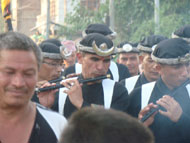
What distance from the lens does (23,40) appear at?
355 centimetres

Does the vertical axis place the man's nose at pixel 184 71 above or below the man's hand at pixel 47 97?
above

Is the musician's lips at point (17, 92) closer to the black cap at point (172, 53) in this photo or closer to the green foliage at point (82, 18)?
the black cap at point (172, 53)

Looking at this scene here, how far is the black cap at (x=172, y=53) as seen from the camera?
→ 18.2 ft

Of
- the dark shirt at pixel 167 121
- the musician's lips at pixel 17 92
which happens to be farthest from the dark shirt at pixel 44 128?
the dark shirt at pixel 167 121

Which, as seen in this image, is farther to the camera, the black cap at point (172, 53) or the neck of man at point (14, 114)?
the black cap at point (172, 53)

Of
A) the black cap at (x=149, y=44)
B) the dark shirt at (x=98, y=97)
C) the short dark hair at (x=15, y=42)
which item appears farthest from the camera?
the black cap at (x=149, y=44)

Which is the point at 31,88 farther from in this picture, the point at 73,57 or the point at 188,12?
the point at 188,12

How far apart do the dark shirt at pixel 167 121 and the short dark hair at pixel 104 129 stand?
2.97 m

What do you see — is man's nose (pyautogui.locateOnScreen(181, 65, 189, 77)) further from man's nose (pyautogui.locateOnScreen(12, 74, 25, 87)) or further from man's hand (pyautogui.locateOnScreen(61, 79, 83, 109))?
man's nose (pyautogui.locateOnScreen(12, 74, 25, 87))

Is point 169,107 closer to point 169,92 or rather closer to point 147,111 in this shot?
point 147,111

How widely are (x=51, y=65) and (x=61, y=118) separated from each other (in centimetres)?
331

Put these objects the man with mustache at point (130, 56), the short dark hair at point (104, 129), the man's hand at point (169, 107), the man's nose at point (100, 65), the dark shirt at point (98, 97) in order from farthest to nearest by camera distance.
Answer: the man with mustache at point (130, 56) < the man's nose at point (100, 65) < the dark shirt at point (98, 97) < the man's hand at point (169, 107) < the short dark hair at point (104, 129)

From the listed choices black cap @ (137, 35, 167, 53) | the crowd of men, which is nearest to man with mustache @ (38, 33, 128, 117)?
the crowd of men

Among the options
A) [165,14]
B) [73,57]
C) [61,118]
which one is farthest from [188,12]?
[61,118]
